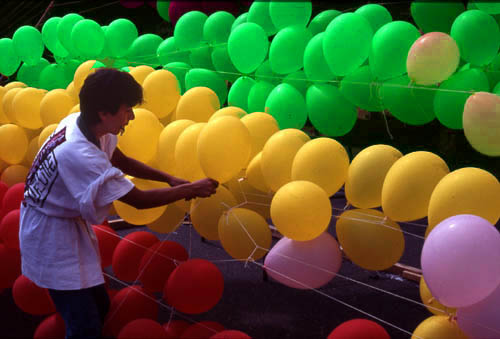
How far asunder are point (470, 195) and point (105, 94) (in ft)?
3.23

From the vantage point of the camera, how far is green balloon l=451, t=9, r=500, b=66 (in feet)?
6.55

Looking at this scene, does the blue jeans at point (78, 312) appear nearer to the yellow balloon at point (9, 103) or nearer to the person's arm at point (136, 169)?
the person's arm at point (136, 169)

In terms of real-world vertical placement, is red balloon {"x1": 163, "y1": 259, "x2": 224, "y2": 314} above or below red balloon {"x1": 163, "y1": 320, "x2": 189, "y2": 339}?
above

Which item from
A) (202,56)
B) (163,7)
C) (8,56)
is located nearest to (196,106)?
(202,56)

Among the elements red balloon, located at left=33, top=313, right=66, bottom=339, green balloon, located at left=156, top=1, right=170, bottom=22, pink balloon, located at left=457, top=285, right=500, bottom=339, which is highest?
green balloon, located at left=156, top=1, right=170, bottom=22

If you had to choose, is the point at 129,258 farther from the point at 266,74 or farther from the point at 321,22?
the point at 321,22

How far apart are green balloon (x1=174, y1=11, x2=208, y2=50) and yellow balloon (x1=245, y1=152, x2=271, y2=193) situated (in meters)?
1.48

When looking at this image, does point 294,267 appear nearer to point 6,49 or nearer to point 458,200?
point 458,200

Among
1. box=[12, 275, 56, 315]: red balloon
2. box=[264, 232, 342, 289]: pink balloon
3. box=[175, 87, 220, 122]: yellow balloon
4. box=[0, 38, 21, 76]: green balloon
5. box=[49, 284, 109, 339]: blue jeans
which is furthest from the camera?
box=[0, 38, 21, 76]: green balloon

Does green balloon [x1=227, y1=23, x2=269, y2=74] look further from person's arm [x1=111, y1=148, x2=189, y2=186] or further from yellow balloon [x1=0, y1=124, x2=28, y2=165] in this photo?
yellow balloon [x1=0, y1=124, x2=28, y2=165]

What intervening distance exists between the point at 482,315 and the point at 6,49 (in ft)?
11.4

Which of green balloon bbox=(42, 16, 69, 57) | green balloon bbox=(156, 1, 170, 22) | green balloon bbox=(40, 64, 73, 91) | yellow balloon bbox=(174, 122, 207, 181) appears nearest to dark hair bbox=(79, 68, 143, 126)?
yellow balloon bbox=(174, 122, 207, 181)

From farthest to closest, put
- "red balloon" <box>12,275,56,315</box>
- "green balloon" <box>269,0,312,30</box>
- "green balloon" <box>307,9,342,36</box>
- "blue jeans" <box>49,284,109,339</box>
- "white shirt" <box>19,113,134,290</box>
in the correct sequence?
"green balloon" <box>307,9,342,36</box> → "green balloon" <box>269,0,312,30</box> → "red balloon" <box>12,275,56,315</box> → "blue jeans" <box>49,284,109,339</box> → "white shirt" <box>19,113,134,290</box>

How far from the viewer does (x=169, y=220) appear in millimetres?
2074
